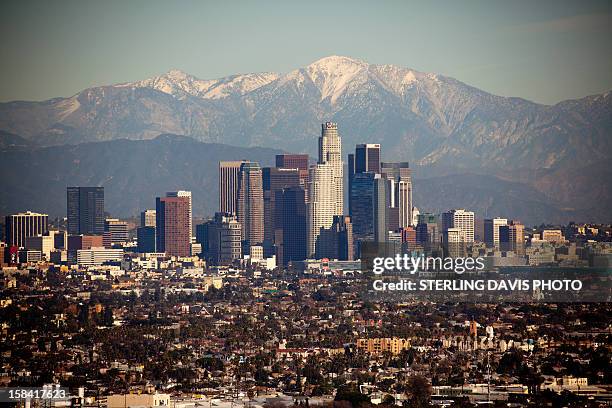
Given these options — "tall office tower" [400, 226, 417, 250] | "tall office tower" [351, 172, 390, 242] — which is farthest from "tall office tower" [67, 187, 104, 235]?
"tall office tower" [400, 226, 417, 250]

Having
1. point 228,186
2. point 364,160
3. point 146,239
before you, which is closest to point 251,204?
point 146,239

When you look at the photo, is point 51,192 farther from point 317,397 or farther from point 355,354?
point 317,397

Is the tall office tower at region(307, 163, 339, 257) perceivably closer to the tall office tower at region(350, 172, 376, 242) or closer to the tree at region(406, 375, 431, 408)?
the tall office tower at region(350, 172, 376, 242)

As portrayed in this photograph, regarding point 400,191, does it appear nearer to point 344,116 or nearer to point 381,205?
point 381,205

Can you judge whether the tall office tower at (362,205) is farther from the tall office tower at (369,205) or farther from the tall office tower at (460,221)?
the tall office tower at (460,221)

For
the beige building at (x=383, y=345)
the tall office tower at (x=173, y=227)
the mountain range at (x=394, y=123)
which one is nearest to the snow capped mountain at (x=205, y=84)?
the mountain range at (x=394, y=123)

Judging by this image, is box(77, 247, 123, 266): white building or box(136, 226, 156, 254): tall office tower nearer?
box(77, 247, 123, 266): white building
